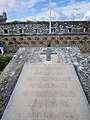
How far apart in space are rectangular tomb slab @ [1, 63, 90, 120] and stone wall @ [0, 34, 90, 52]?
7123 millimetres

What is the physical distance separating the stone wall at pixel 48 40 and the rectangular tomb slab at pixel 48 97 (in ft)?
23.4

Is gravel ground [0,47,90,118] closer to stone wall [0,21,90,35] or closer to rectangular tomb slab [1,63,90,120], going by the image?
rectangular tomb slab [1,63,90,120]

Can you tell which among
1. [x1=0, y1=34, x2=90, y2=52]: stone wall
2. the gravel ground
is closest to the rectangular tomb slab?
the gravel ground

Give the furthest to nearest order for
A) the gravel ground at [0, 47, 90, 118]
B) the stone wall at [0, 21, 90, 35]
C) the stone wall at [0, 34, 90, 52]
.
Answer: the stone wall at [0, 21, 90, 35] → the stone wall at [0, 34, 90, 52] → the gravel ground at [0, 47, 90, 118]

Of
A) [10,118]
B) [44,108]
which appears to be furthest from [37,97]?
[10,118]

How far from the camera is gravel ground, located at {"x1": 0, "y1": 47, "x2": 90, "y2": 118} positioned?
5748 mm

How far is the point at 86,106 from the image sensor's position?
4.79 m

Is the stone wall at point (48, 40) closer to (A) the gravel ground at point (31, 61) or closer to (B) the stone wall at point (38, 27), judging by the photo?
(B) the stone wall at point (38, 27)

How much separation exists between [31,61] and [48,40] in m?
5.98

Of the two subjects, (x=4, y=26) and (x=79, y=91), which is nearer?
(x=79, y=91)

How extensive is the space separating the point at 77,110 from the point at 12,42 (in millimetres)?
10194

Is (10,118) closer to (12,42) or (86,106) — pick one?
(86,106)

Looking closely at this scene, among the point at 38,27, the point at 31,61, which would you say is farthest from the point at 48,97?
the point at 38,27

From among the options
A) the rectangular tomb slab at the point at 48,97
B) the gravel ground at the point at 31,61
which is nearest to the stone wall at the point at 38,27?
the gravel ground at the point at 31,61
